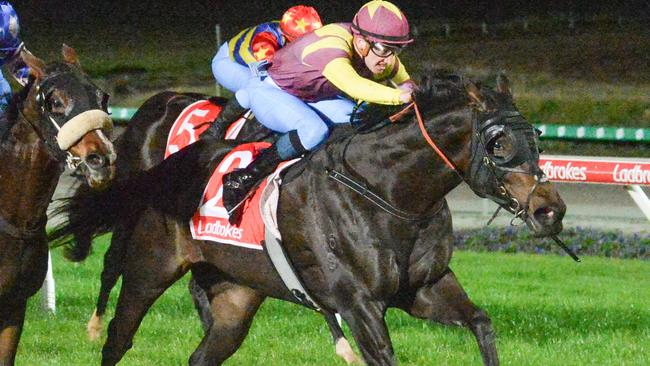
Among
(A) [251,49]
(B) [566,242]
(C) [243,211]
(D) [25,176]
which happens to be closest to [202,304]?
(A) [251,49]

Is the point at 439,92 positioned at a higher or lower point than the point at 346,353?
higher

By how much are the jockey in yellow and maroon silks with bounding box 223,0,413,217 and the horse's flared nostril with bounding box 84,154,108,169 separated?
1.04 m

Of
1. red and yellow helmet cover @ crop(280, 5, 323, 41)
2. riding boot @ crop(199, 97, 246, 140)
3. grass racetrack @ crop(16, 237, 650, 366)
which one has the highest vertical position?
red and yellow helmet cover @ crop(280, 5, 323, 41)

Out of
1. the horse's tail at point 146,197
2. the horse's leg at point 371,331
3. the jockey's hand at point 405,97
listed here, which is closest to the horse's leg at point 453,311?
the horse's leg at point 371,331

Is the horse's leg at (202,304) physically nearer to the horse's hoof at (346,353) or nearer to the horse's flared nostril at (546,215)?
the horse's hoof at (346,353)

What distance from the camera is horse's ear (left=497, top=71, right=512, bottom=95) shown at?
5129 mm

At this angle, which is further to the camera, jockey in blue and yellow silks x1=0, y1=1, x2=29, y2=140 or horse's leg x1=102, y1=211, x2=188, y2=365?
horse's leg x1=102, y1=211, x2=188, y2=365

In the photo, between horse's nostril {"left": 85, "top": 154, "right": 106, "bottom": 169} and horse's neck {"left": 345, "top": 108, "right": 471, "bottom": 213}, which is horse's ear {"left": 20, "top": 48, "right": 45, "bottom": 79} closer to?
horse's nostril {"left": 85, "top": 154, "right": 106, "bottom": 169}

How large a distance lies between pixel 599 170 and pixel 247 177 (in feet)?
13.6

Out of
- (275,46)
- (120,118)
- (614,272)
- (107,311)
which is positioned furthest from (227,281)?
(120,118)

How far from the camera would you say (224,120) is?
7.58m

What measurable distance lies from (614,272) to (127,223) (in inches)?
212

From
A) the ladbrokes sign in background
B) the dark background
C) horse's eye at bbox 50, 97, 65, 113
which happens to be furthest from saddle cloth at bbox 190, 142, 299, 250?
the dark background

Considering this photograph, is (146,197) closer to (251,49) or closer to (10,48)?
(10,48)
